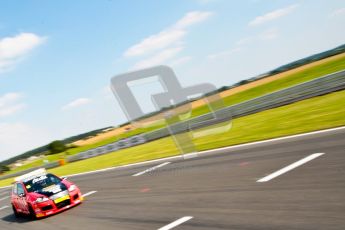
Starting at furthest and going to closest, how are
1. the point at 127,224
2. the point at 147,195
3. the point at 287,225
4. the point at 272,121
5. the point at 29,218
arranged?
1. the point at 272,121
2. the point at 29,218
3. the point at 147,195
4. the point at 127,224
5. the point at 287,225

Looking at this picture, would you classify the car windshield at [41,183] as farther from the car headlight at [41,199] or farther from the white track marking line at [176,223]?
the white track marking line at [176,223]

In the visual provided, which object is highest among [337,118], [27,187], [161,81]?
[161,81]

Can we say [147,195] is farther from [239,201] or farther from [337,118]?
[337,118]

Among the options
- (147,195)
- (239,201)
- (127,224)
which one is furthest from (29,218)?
(239,201)

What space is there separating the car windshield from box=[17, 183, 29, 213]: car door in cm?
24

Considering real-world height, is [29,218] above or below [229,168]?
above

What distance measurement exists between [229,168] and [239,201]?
3.96 m

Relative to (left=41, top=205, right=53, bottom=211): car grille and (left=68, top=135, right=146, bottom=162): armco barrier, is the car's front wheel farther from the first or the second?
(left=68, top=135, right=146, bottom=162): armco barrier

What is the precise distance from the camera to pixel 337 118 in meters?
15.5

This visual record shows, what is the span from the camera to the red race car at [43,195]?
13562 mm

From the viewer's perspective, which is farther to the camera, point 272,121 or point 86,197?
point 272,121

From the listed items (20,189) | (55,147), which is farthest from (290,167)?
(55,147)

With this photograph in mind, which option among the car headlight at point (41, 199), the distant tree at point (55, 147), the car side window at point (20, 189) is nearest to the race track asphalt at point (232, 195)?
the car headlight at point (41, 199)

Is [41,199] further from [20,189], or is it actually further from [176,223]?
[176,223]
